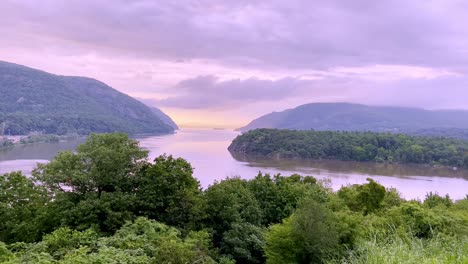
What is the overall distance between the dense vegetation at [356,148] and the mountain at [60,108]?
168 feet

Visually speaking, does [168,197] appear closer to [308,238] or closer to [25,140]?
[308,238]

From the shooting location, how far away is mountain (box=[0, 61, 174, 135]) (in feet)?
317

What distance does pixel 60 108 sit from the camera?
13038 cm

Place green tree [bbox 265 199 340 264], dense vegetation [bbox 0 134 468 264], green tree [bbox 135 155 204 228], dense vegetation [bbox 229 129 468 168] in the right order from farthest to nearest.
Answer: dense vegetation [bbox 229 129 468 168] → green tree [bbox 135 155 204 228] → dense vegetation [bbox 0 134 468 264] → green tree [bbox 265 199 340 264]

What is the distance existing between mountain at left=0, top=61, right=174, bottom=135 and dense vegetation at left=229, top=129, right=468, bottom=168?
51.1m

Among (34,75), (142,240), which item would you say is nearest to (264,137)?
(142,240)

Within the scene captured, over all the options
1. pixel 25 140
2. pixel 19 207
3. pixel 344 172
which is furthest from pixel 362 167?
pixel 25 140

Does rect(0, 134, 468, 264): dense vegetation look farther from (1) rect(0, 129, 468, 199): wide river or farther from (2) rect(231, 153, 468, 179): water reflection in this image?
(2) rect(231, 153, 468, 179): water reflection

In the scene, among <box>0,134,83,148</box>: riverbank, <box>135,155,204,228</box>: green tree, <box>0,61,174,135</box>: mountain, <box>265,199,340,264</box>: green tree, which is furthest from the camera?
<box>0,61,174,135</box>: mountain

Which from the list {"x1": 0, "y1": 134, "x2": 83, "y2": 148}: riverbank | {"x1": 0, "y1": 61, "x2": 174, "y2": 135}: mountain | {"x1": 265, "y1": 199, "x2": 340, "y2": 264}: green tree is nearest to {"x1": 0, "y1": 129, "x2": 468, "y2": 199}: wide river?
{"x1": 0, "y1": 134, "x2": 83, "y2": 148}: riverbank

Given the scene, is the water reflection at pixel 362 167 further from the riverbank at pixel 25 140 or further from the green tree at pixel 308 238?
the riverbank at pixel 25 140

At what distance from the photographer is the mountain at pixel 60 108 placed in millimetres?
96688

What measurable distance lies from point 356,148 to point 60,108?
10239 cm

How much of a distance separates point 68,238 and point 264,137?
61.5 m
